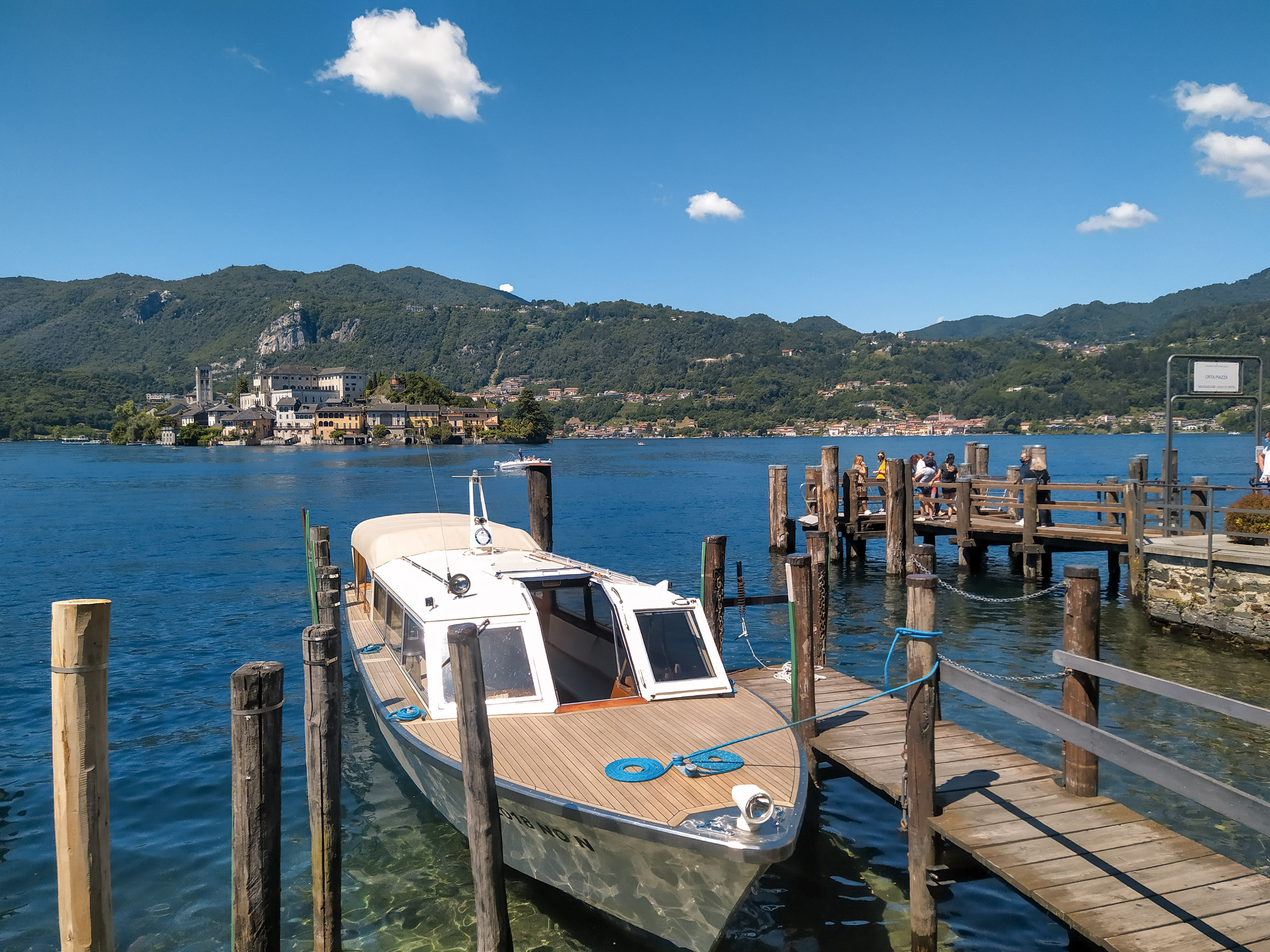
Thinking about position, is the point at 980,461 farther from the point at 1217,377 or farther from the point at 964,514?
the point at 1217,377

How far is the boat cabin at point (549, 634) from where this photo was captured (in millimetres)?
8492

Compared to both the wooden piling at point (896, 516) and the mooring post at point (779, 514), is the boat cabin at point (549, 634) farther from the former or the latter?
Result: the mooring post at point (779, 514)

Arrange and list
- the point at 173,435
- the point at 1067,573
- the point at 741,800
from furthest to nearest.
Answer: the point at 173,435 → the point at 1067,573 → the point at 741,800

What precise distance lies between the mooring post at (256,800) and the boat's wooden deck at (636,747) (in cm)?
204

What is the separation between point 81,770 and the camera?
4402mm

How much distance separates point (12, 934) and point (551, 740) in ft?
16.1

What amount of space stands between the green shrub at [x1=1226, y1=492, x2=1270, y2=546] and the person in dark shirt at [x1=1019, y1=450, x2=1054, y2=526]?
Answer: 5.37 meters

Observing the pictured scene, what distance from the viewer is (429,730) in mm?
8109

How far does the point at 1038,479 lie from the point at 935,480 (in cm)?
326

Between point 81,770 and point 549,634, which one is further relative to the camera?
point 549,634

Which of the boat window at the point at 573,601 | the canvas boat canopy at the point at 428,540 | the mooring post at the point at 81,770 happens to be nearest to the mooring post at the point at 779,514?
the canvas boat canopy at the point at 428,540

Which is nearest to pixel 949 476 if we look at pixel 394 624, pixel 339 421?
pixel 394 624

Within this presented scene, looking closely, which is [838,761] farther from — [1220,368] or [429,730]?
[1220,368]

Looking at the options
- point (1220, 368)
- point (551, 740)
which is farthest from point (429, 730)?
point (1220, 368)
